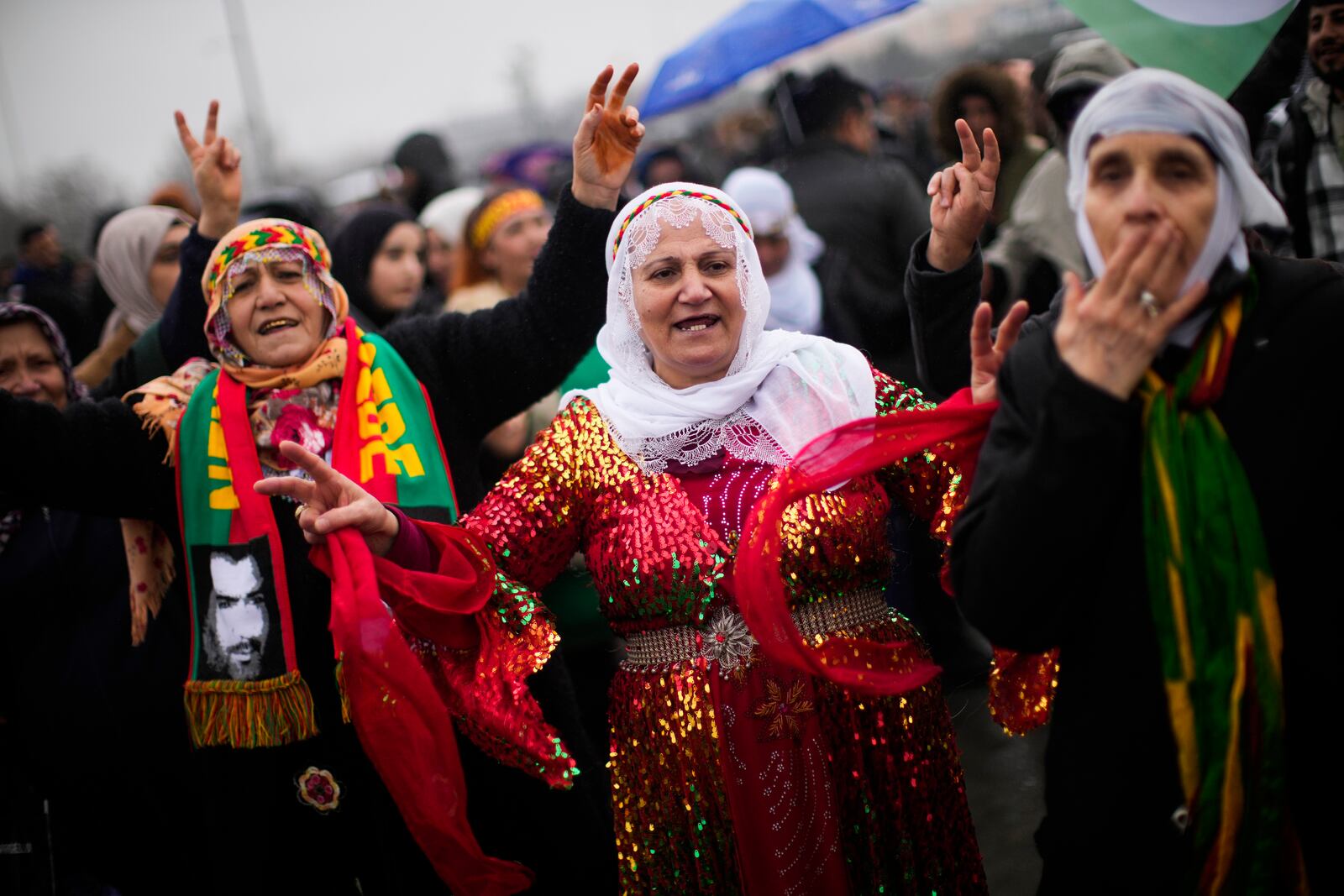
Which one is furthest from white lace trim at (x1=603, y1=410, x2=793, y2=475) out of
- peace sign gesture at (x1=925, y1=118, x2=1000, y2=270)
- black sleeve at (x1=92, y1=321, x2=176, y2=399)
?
black sleeve at (x1=92, y1=321, x2=176, y2=399)

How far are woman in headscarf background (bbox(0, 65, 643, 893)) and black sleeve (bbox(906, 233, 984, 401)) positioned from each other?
99 cm

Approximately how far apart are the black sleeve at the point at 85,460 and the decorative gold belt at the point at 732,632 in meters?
1.64

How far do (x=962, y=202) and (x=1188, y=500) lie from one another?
1001 millimetres

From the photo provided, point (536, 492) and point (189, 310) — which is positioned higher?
point (189, 310)

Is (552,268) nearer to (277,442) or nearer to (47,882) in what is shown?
(277,442)

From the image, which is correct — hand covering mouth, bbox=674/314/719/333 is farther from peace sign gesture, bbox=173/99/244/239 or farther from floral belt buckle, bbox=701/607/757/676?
peace sign gesture, bbox=173/99/244/239

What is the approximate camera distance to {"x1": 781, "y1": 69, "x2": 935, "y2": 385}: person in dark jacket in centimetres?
541

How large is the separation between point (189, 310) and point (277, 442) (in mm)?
661

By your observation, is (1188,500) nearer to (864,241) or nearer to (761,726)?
(761,726)

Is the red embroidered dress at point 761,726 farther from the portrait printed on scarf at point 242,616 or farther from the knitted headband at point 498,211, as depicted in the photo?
the knitted headband at point 498,211

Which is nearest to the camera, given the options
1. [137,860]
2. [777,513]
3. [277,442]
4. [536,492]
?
[777,513]

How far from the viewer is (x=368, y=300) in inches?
207

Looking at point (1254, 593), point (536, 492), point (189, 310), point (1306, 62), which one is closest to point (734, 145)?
point (1306, 62)

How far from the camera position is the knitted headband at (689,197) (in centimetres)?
272
